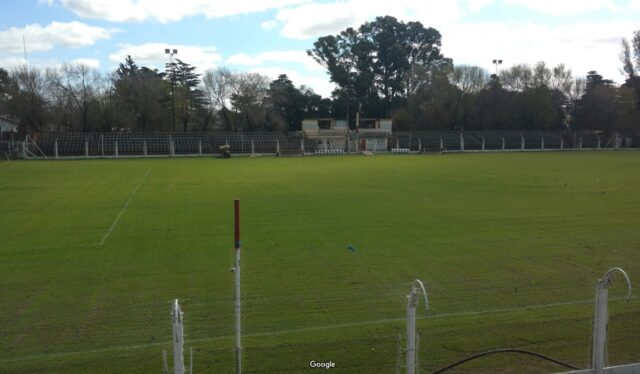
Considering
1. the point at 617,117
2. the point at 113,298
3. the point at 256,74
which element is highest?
the point at 256,74

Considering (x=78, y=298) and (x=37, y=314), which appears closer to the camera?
(x=37, y=314)

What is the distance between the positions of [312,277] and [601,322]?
602 centimetres

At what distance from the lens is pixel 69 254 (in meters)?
12.4

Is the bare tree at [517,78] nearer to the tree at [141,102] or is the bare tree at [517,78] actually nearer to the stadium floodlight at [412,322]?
the tree at [141,102]

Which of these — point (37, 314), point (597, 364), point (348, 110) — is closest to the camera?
point (597, 364)

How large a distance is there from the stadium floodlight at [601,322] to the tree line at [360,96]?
6899 centimetres

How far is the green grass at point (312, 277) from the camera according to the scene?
21.6 feet

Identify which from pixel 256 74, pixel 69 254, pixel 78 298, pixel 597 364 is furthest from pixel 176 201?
pixel 256 74

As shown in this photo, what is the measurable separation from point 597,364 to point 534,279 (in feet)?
16.6

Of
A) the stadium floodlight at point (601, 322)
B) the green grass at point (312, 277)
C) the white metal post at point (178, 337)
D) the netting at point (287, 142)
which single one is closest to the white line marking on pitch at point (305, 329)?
the green grass at point (312, 277)

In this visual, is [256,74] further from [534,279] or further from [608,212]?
[534,279]

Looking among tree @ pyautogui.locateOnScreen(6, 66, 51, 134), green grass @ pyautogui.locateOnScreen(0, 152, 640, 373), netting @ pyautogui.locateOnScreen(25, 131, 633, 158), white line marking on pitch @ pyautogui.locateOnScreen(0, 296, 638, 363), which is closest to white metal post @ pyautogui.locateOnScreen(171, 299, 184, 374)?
green grass @ pyautogui.locateOnScreen(0, 152, 640, 373)

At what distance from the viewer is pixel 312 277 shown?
10.4 metres

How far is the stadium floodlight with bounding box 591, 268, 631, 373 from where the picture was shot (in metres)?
5.02
